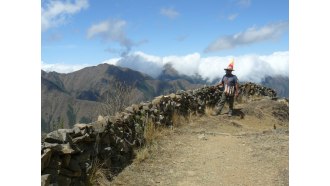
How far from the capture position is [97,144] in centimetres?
704

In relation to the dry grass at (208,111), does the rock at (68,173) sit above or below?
below

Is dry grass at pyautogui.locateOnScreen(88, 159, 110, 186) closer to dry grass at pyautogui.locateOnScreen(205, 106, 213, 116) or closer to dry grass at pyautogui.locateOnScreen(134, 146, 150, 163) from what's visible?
dry grass at pyautogui.locateOnScreen(134, 146, 150, 163)

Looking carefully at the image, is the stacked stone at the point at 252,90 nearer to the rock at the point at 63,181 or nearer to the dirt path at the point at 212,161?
the dirt path at the point at 212,161

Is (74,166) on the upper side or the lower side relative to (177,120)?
lower

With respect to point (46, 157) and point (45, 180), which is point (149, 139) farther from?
point (45, 180)

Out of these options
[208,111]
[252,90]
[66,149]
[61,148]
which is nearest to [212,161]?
[66,149]

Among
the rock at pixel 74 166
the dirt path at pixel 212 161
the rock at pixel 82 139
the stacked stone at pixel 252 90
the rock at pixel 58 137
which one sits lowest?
the dirt path at pixel 212 161

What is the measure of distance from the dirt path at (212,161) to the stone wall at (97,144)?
44 cm

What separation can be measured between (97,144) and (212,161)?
289 centimetres

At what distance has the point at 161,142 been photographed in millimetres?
10156

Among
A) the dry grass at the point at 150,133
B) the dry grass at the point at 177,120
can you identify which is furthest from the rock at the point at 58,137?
the dry grass at the point at 177,120

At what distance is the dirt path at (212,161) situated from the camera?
7.31 m
